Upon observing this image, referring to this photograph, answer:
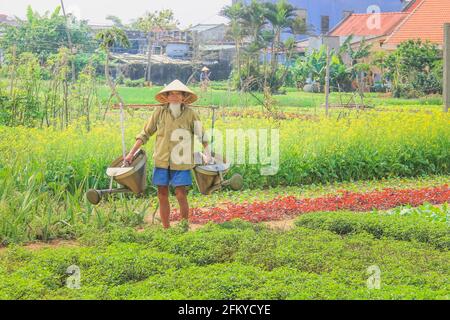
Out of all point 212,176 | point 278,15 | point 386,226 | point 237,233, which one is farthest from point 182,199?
point 278,15

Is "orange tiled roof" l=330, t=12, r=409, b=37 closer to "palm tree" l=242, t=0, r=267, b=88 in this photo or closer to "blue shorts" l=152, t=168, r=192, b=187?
"palm tree" l=242, t=0, r=267, b=88

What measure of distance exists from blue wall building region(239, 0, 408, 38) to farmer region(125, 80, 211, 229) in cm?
3065

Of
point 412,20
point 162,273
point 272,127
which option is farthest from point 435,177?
point 412,20

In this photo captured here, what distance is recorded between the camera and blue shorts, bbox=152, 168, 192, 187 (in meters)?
7.05

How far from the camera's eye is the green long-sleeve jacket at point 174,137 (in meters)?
7.03

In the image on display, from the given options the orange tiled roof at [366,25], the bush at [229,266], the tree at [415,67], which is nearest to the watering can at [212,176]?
the bush at [229,266]

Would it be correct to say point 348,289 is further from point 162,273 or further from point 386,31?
point 386,31

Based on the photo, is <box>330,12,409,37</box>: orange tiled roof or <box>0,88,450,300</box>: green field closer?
<box>0,88,450,300</box>: green field

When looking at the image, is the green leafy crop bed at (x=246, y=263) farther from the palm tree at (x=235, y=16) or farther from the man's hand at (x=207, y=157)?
the palm tree at (x=235, y=16)

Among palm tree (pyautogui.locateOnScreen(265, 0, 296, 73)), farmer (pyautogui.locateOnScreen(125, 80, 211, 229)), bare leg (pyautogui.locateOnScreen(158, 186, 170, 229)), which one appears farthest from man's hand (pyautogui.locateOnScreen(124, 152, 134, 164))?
palm tree (pyautogui.locateOnScreen(265, 0, 296, 73))

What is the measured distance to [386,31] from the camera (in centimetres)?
3253

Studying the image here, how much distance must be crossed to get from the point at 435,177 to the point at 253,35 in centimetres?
2048

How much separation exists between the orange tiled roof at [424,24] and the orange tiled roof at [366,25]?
2.45m
